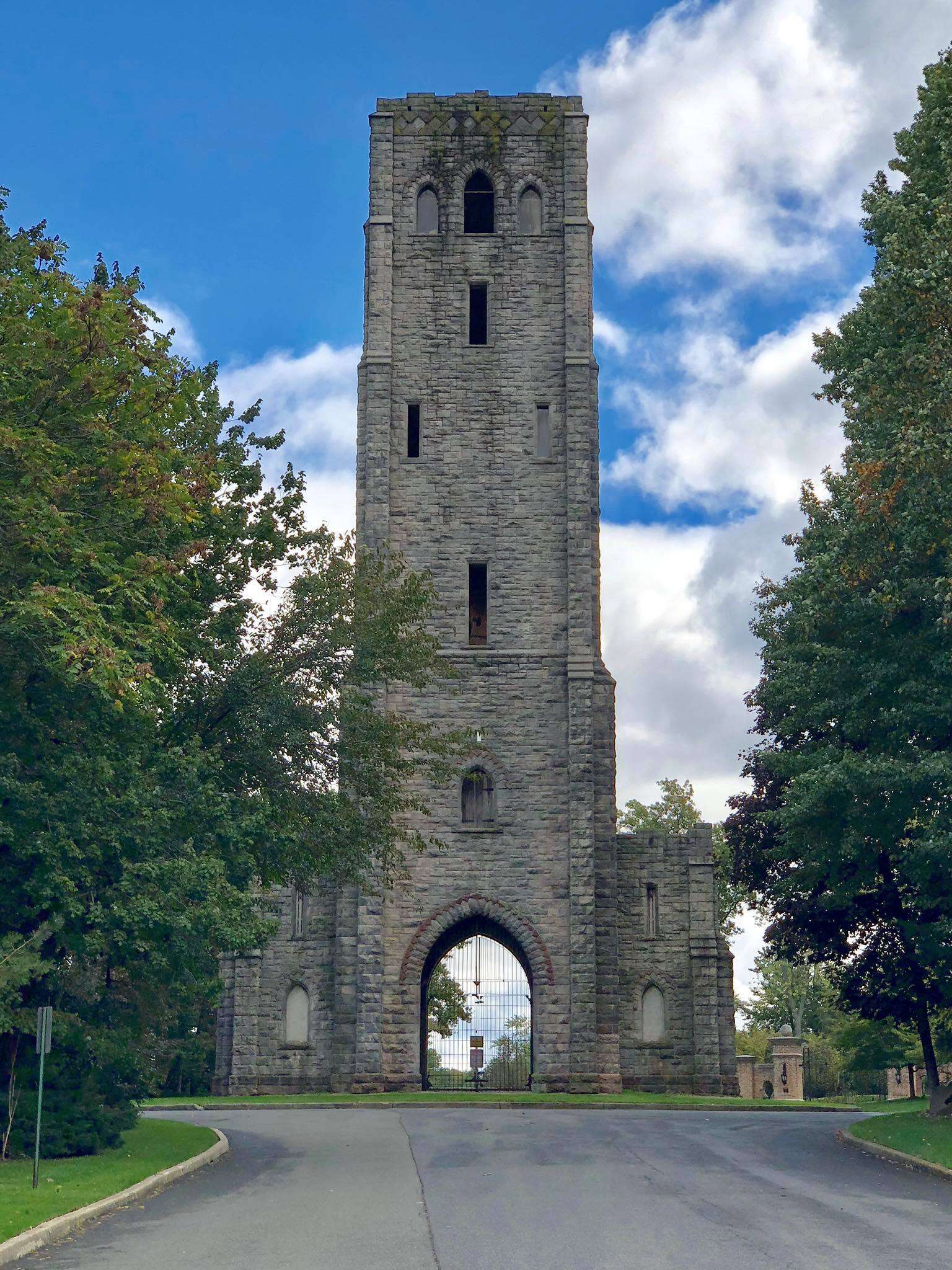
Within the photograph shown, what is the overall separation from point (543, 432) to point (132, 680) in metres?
23.0

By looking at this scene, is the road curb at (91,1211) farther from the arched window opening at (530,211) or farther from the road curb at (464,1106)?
the arched window opening at (530,211)

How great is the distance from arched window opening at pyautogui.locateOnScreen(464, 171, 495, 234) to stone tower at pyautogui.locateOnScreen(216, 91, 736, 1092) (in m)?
0.41

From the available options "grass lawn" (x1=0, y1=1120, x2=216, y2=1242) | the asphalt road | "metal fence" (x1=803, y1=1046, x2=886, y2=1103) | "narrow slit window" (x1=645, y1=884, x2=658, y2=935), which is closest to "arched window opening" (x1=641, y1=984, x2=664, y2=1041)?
"narrow slit window" (x1=645, y1=884, x2=658, y2=935)

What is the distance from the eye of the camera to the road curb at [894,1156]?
16797mm

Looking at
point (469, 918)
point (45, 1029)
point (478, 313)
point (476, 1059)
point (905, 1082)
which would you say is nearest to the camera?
point (45, 1029)

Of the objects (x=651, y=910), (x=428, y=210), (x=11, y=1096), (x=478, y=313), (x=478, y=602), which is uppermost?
(x=428, y=210)

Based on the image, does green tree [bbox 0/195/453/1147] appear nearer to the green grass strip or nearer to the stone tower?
the green grass strip

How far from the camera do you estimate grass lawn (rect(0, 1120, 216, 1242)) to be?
13.0 meters

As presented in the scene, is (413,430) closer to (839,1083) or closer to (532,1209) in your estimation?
(532,1209)

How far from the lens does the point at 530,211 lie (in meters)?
40.2

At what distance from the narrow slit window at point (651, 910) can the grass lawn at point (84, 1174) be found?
649 inches

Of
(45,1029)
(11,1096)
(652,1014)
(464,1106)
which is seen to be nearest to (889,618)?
(45,1029)

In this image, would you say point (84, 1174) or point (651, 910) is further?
point (651, 910)

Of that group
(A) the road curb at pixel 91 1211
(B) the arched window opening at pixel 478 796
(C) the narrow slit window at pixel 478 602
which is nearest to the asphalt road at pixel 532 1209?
(A) the road curb at pixel 91 1211
